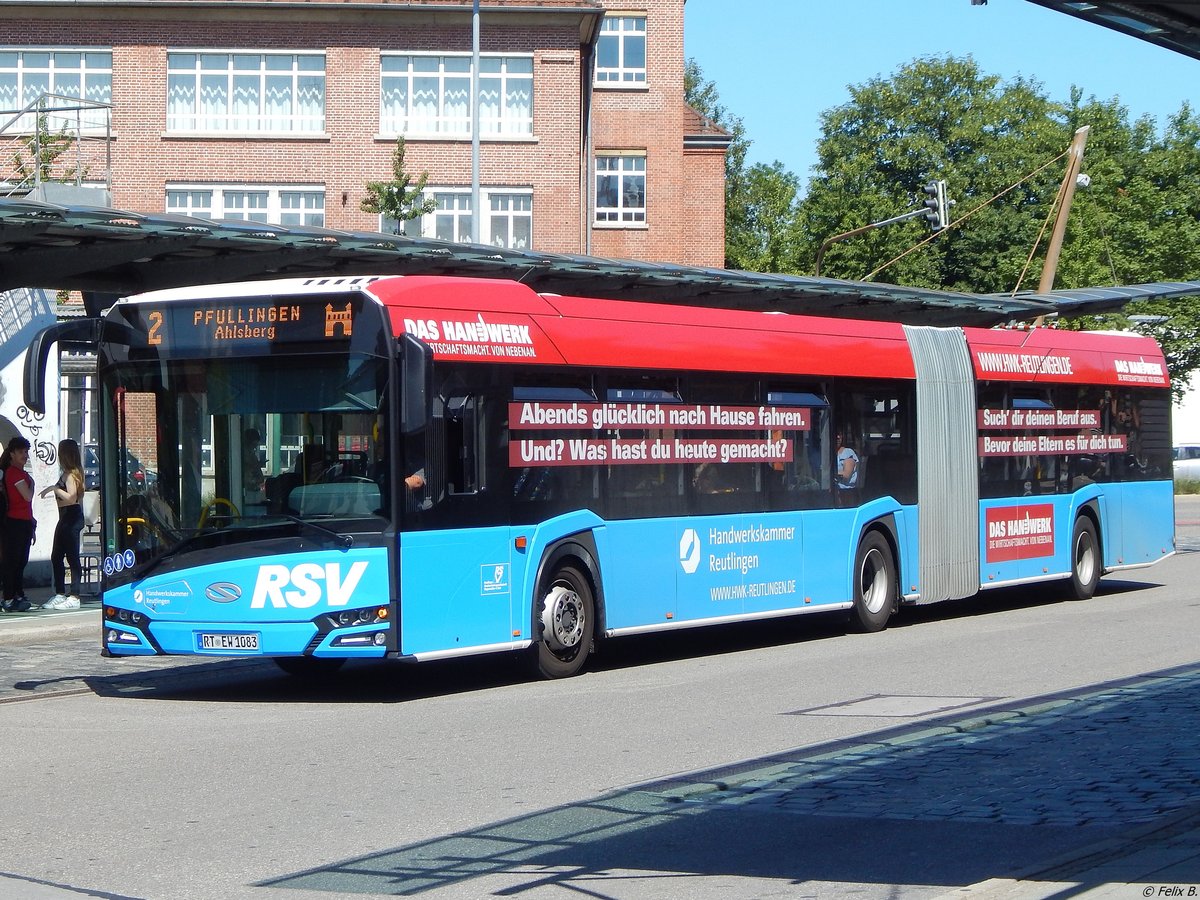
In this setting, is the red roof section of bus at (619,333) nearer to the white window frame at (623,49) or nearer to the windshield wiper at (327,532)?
the windshield wiper at (327,532)

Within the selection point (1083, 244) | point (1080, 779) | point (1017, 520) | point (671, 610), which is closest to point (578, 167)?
point (1083, 244)

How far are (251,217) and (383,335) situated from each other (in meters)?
33.8

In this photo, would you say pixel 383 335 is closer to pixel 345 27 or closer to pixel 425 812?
pixel 425 812

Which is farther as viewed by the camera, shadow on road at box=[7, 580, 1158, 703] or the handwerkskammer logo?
the handwerkskammer logo

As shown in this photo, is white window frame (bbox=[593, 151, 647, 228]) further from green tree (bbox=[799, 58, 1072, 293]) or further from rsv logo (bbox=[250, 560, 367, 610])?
rsv logo (bbox=[250, 560, 367, 610])

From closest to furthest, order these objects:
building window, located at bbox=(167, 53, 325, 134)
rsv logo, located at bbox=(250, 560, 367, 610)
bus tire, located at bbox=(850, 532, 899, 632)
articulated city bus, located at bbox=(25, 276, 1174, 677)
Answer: rsv logo, located at bbox=(250, 560, 367, 610), articulated city bus, located at bbox=(25, 276, 1174, 677), bus tire, located at bbox=(850, 532, 899, 632), building window, located at bbox=(167, 53, 325, 134)

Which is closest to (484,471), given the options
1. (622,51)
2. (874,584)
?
(874,584)

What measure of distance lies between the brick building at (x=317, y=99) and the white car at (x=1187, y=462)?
98.9 ft

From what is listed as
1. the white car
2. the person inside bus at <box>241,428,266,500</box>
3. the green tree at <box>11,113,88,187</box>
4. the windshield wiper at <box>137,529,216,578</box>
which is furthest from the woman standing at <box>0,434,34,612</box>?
the white car

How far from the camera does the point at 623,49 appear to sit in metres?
51.2

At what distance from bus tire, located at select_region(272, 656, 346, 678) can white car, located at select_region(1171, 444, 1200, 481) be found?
53.7 meters

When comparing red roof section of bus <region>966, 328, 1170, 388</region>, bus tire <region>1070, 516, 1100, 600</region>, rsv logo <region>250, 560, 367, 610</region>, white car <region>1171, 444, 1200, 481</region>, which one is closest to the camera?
rsv logo <region>250, 560, 367, 610</region>

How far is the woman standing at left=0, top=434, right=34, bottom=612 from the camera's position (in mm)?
17828

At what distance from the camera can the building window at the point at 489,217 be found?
149 feet
